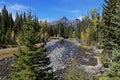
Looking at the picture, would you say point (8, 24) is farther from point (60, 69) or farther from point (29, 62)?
point (29, 62)

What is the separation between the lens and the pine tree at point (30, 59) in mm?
18781

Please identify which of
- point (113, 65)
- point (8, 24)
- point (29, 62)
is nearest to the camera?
point (113, 65)

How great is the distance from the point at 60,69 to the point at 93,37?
62.8 meters

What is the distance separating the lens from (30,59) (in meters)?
18.9

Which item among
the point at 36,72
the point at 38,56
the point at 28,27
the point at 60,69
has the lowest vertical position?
the point at 60,69

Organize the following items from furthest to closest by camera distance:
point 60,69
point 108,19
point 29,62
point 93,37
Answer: point 93,37
point 60,69
point 108,19
point 29,62

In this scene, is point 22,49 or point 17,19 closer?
point 22,49

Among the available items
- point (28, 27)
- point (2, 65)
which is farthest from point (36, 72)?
point (2, 65)

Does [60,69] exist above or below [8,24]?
below

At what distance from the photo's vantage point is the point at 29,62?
18.9 m

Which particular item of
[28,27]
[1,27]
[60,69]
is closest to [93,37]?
[1,27]

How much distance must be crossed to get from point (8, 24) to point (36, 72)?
382ft

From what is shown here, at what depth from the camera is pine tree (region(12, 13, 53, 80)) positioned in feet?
61.6

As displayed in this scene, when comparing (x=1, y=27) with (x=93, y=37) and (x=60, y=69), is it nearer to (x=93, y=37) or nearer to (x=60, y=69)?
(x=93, y=37)
